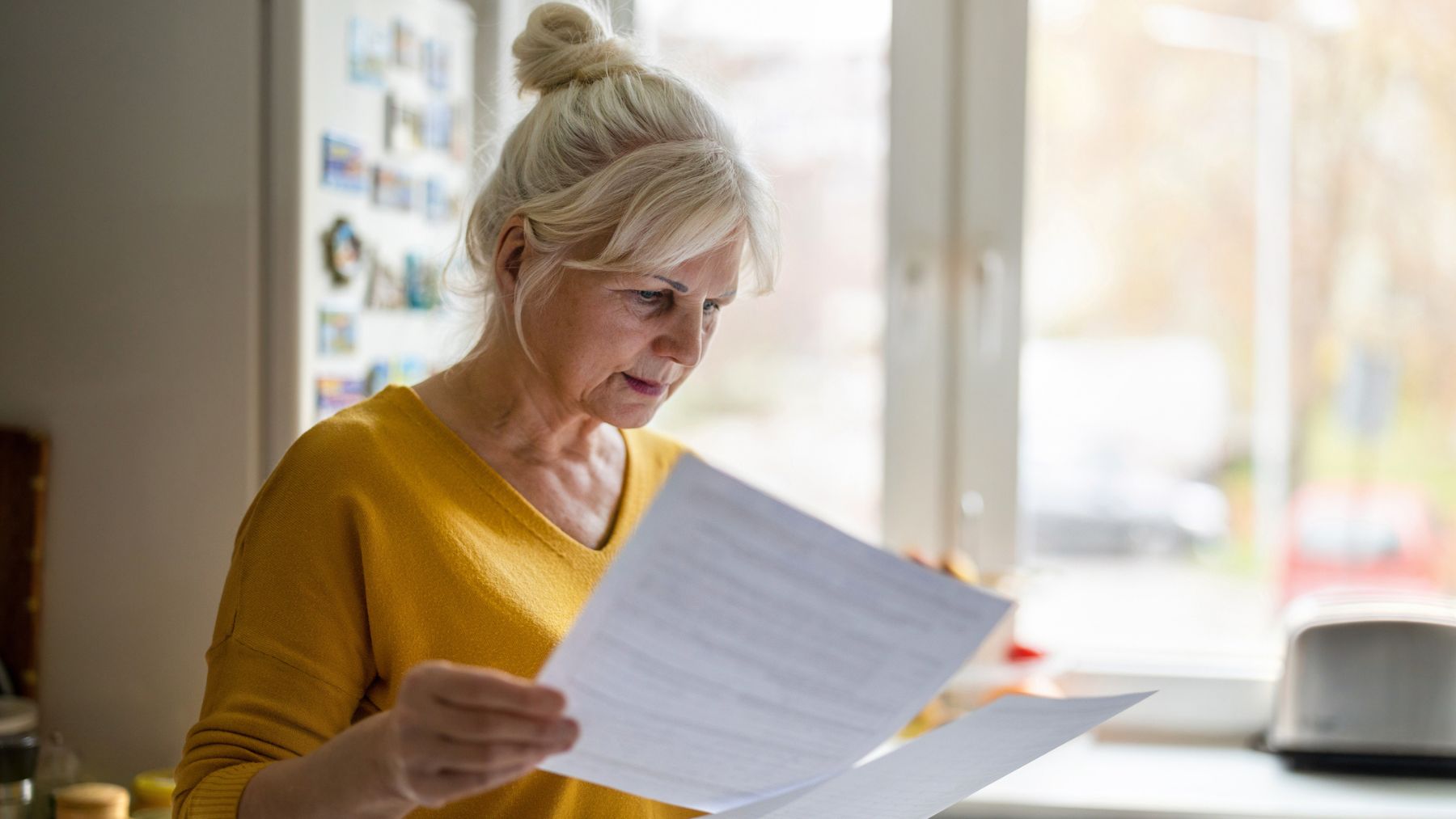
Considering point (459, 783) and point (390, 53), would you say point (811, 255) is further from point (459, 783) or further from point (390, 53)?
point (459, 783)

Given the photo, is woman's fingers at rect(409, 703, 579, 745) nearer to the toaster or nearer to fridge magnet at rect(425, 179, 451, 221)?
fridge magnet at rect(425, 179, 451, 221)

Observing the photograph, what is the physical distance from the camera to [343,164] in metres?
1.41

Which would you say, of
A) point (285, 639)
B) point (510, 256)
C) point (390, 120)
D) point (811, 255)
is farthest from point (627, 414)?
point (811, 255)

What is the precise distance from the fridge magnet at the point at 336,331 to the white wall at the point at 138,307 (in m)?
0.08

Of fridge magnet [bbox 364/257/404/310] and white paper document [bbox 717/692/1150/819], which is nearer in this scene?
white paper document [bbox 717/692/1150/819]

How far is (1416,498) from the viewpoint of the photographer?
1.76 meters

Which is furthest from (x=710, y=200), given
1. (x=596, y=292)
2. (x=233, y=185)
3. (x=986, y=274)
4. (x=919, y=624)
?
(x=986, y=274)

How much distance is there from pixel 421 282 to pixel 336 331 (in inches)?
6.4

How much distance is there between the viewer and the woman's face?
3.09 feet

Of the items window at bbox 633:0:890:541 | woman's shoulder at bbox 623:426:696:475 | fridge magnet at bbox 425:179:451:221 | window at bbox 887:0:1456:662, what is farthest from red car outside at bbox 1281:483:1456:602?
fridge magnet at bbox 425:179:451:221

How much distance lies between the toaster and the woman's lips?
106 cm

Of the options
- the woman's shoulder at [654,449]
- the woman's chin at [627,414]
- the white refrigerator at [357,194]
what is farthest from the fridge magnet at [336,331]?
the woman's chin at [627,414]

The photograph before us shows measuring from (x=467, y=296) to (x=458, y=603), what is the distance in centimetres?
30

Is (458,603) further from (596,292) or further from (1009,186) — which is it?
(1009,186)
